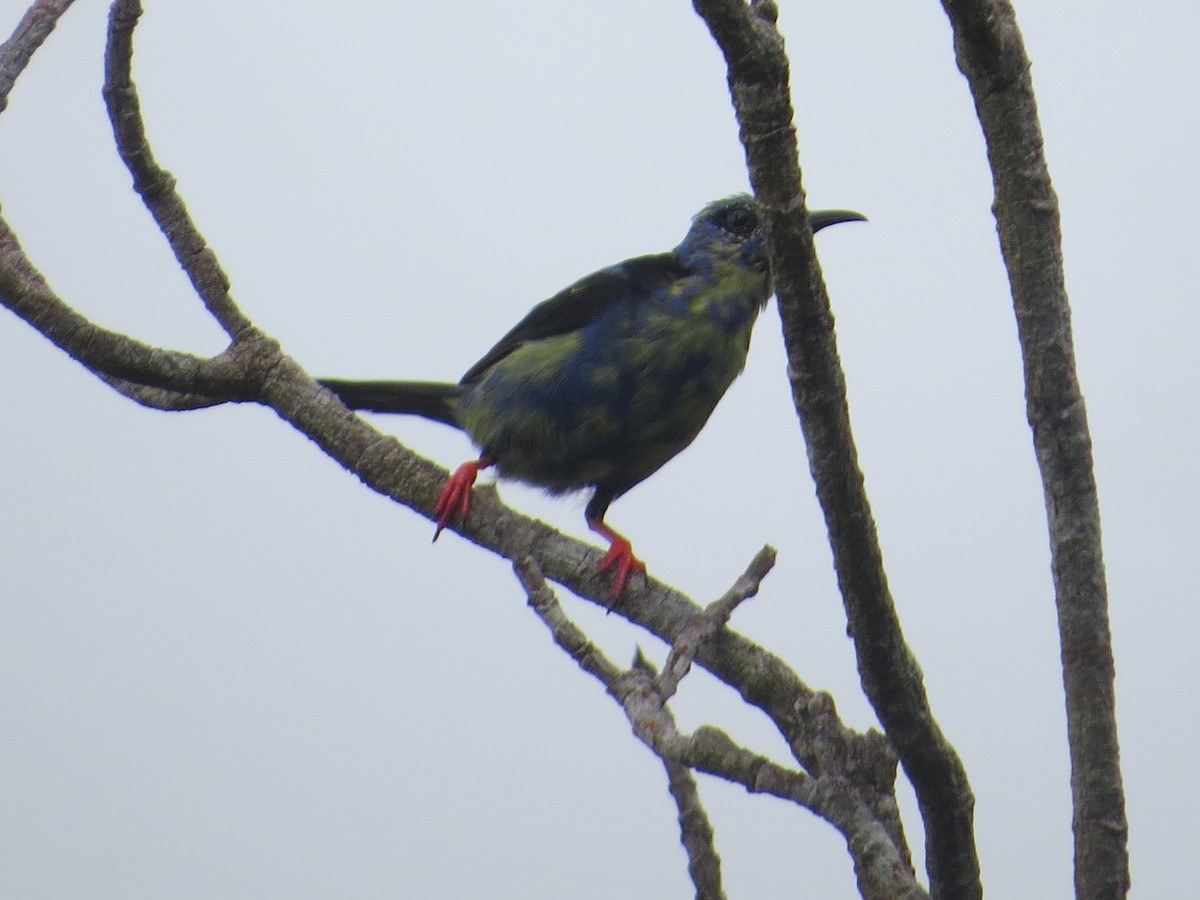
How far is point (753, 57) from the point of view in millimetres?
2238

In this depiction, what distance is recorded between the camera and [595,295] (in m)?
4.77

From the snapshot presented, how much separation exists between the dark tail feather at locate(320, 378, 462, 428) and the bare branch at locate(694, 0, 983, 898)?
105 inches

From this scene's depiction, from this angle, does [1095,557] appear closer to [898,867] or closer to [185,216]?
[898,867]

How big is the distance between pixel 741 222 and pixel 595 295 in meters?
0.63

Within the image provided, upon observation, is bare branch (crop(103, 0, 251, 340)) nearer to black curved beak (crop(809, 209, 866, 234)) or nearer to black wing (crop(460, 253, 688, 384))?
black wing (crop(460, 253, 688, 384))

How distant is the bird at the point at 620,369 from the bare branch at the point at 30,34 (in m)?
1.74

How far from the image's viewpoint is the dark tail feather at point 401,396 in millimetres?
5012

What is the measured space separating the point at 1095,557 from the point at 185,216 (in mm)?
2333

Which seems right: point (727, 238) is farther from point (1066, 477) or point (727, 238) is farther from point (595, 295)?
point (1066, 477)

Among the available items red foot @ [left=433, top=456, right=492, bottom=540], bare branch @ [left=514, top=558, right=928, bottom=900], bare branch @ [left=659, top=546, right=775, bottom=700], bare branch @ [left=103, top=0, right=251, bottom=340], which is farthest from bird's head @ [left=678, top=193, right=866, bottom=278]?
bare branch @ [left=514, top=558, right=928, bottom=900]

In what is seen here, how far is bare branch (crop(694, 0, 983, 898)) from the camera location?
2264 mm

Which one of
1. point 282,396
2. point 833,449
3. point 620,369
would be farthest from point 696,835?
point 620,369

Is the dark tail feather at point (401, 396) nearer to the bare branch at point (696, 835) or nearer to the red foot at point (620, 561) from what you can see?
the red foot at point (620, 561)

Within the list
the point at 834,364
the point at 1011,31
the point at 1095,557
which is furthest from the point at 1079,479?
the point at 1011,31
